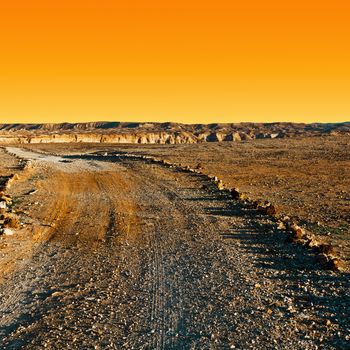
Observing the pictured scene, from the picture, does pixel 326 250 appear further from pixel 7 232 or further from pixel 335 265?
pixel 7 232

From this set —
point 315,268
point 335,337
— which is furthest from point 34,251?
point 335,337

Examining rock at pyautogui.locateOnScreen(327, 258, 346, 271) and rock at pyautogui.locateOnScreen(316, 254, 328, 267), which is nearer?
rock at pyautogui.locateOnScreen(327, 258, 346, 271)

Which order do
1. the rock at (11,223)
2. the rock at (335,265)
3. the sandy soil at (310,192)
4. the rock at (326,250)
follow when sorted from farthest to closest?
the sandy soil at (310,192) → the rock at (11,223) → the rock at (326,250) → the rock at (335,265)

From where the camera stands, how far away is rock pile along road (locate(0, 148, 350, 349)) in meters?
8.87

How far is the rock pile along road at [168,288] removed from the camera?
8.87 metres

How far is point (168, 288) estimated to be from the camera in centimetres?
1141

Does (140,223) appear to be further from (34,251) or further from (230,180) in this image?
(230,180)

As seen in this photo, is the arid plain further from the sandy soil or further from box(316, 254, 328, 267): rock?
the sandy soil

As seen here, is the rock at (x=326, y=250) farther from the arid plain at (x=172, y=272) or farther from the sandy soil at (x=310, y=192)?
the sandy soil at (x=310, y=192)

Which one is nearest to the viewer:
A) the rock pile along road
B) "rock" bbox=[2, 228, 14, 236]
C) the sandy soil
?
the rock pile along road

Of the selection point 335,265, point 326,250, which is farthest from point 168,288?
point 326,250

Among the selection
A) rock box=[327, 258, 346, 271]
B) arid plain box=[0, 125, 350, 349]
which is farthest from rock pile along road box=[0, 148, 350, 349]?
rock box=[327, 258, 346, 271]

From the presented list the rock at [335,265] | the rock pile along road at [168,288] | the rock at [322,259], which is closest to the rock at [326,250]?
the rock at [322,259]

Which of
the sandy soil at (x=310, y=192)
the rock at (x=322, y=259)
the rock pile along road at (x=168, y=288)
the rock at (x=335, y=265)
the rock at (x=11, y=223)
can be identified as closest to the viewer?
the rock pile along road at (x=168, y=288)
